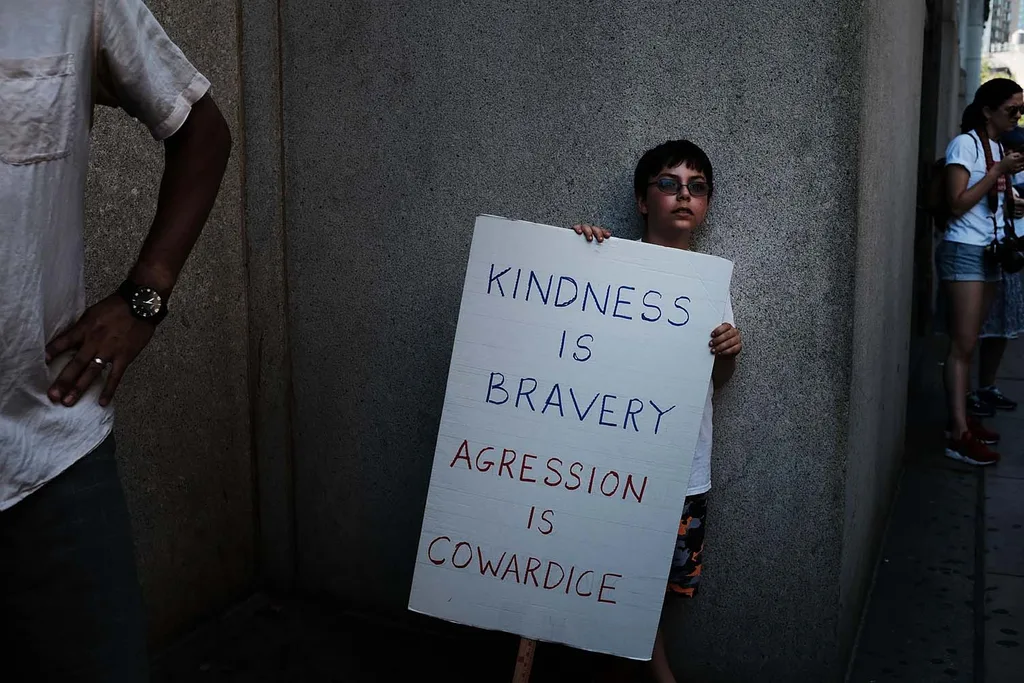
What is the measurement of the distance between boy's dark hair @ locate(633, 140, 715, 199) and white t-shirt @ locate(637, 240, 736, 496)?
0.36 metres

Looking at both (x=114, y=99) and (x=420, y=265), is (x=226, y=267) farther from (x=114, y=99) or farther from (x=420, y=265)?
(x=114, y=99)

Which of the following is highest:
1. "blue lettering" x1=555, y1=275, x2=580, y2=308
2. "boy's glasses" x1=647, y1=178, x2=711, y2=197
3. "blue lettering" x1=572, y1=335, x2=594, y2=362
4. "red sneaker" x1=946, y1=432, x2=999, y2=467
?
"boy's glasses" x1=647, y1=178, x2=711, y2=197

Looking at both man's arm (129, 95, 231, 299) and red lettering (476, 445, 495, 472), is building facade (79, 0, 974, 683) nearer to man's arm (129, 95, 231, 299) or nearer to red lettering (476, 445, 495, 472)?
red lettering (476, 445, 495, 472)

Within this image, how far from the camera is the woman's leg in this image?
5.31m

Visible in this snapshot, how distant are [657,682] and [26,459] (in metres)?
2.03

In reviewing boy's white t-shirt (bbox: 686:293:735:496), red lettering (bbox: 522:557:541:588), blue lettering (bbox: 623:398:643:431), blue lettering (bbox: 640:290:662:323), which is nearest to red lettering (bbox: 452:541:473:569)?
red lettering (bbox: 522:557:541:588)

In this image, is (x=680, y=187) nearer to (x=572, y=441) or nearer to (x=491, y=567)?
(x=572, y=441)

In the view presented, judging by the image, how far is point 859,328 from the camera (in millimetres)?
2979

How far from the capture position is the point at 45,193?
1521mm

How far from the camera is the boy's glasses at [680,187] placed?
282 cm

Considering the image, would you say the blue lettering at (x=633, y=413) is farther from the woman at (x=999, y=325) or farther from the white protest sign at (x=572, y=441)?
the woman at (x=999, y=325)

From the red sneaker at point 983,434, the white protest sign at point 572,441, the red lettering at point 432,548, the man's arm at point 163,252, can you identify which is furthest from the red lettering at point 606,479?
the red sneaker at point 983,434

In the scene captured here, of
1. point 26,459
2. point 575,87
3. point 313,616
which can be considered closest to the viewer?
point 26,459

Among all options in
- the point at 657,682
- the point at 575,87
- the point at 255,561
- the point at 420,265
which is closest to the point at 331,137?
the point at 420,265
